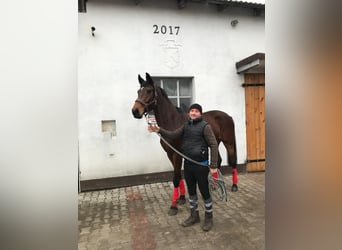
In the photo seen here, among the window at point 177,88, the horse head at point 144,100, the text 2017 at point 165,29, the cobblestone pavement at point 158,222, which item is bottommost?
the cobblestone pavement at point 158,222

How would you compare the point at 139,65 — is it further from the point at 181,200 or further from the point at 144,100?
the point at 181,200

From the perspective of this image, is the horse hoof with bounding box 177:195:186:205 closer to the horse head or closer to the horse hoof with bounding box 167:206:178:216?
the horse hoof with bounding box 167:206:178:216

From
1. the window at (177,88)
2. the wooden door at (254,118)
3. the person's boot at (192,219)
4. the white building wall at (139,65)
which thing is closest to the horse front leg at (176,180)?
the person's boot at (192,219)

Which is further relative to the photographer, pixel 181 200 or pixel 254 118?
pixel 254 118

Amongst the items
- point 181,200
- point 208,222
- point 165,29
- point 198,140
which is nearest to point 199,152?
point 198,140

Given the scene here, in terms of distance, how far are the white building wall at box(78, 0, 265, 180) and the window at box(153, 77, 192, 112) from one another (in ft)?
0.57

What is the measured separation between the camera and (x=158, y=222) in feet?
10.6

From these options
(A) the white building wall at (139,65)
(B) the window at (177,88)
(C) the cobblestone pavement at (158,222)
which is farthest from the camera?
(B) the window at (177,88)

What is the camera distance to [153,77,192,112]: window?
518 centimetres

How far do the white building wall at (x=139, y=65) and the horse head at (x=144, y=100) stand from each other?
1.45m

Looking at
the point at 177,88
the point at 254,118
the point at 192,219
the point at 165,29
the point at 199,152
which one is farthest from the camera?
the point at 254,118

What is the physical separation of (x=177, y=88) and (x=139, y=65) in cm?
96

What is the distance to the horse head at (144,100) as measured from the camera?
339 centimetres

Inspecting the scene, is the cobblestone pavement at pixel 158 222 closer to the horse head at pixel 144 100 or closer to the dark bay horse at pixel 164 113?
the dark bay horse at pixel 164 113
